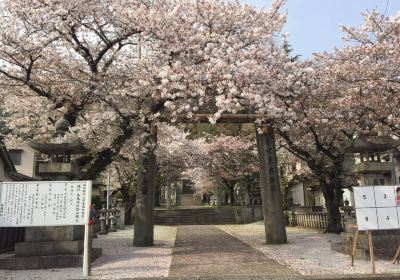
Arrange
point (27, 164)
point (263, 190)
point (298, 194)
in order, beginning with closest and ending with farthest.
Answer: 1. point (263, 190)
2. point (27, 164)
3. point (298, 194)

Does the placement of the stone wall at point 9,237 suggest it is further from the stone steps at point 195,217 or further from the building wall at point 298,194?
the building wall at point 298,194

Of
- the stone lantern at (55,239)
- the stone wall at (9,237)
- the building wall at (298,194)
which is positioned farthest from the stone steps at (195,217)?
the stone lantern at (55,239)

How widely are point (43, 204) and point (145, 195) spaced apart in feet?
19.6

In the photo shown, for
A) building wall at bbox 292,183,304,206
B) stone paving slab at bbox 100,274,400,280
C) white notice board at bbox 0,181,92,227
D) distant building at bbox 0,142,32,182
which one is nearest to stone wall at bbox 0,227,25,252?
white notice board at bbox 0,181,92,227

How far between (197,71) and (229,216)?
23.0 meters

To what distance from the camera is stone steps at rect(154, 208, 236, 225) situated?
1227 inches

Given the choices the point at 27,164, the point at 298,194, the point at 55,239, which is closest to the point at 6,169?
the point at 27,164

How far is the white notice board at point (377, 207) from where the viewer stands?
27.3ft

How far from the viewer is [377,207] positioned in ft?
27.7

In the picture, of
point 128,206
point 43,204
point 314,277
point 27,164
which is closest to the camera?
point 314,277

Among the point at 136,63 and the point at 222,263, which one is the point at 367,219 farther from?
the point at 136,63

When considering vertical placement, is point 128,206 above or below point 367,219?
above

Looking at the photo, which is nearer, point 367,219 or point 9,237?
point 367,219

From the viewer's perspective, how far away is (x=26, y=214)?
27.1 feet
